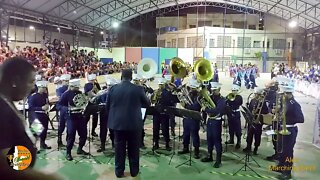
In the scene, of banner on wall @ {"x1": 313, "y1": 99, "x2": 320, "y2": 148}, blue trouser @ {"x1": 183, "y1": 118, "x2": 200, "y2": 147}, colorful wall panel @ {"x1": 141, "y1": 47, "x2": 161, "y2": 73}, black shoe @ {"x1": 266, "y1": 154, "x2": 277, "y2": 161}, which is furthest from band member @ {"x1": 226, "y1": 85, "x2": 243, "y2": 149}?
colorful wall panel @ {"x1": 141, "y1": 47, "x2": 161, "y2": 73}

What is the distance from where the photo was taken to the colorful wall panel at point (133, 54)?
39438 millimetres

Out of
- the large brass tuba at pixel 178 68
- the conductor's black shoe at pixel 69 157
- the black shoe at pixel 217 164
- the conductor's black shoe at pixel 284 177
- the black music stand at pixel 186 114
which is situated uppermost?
the large brass tuba at pixel 178 68

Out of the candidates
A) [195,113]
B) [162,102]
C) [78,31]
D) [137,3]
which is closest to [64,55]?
[78,31]

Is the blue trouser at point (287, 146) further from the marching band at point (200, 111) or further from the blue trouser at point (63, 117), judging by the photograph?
the blue trouser at point (63, 117)

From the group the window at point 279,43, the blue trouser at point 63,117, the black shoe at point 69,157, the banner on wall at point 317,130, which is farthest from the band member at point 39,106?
the window at point 279,43

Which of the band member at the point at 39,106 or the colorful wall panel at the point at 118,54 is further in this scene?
Answer: the colorful wall panel at the point at 118,54

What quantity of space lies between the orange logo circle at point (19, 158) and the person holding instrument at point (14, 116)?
17mm

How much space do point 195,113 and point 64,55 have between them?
2058cm

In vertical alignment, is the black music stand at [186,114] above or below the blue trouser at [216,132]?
above

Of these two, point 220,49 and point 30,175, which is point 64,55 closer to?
point 220,49

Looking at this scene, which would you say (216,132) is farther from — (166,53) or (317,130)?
(166,53)

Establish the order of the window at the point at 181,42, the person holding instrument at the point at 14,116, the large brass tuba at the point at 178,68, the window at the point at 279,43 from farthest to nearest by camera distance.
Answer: the window at the point at 181,42
the window at the point at 279,43
the large brass tuba at the point at 178,68
the person holding instrument at the point at 14,116

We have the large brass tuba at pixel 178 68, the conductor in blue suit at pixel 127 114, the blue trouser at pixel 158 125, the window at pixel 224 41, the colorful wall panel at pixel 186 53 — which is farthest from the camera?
the window at pixel 224 41

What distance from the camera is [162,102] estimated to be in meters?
8.32
